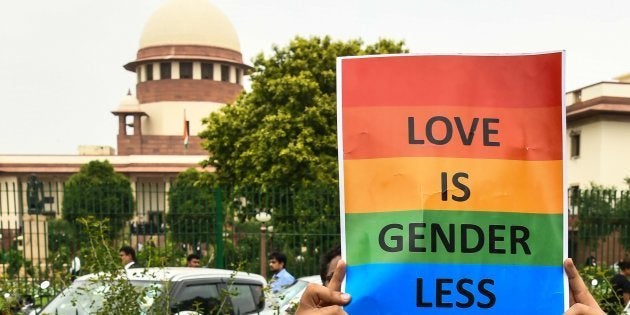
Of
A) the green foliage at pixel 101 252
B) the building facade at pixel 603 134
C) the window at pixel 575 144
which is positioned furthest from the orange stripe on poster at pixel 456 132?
the window at pixel 575 144

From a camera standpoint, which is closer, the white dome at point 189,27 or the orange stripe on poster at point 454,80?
the orange stripe on poster at point 454,80

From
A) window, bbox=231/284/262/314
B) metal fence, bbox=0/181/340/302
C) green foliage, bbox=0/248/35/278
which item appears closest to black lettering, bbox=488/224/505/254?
window, bbox=231/284/262/314

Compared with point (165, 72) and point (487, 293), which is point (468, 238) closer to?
point (487, 293)

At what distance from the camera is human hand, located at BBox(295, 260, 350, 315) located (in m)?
1.77

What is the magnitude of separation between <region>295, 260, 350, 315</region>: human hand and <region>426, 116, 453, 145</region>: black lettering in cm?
38

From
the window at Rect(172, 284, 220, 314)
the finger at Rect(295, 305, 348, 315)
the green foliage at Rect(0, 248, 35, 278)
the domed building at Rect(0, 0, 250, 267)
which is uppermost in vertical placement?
the domed building at Rect(0, 0, 250, 267)

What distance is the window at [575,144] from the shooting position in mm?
32156

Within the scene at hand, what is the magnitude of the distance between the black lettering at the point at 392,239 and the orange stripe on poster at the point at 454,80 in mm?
313

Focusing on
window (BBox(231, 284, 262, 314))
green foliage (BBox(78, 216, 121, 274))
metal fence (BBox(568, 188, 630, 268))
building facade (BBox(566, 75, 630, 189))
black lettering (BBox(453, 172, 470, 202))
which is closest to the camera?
black lettering (BBox(453, 172, 470, 202))

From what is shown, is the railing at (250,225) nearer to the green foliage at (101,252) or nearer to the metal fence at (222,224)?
the metal fence at (222,224)

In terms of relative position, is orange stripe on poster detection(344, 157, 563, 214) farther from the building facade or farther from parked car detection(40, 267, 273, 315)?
the building facade

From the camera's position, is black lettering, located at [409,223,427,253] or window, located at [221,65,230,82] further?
window, located at [221,65,230,82]

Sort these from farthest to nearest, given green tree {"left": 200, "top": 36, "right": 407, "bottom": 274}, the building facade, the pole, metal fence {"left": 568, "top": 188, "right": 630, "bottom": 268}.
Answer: the building facade < green tree {"left": 200, "top": 36, "right": 407, "bottom": 274} < metal fence {"left": 568, "top": 188, "right": 630, "bottom": 268} < the pole

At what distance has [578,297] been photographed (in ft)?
5.98
